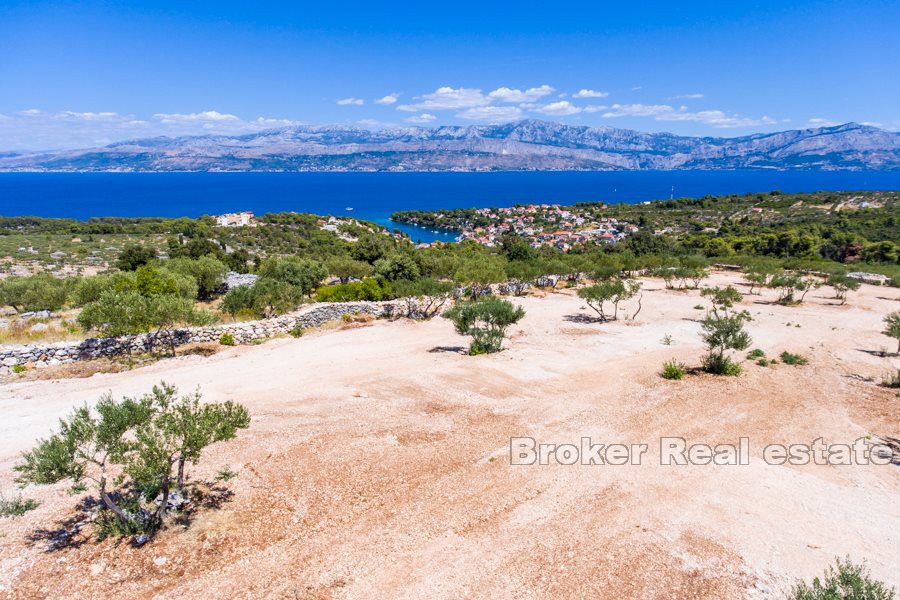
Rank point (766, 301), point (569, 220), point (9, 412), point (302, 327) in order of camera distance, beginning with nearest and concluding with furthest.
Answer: point (9, 412) → point (302, 327) → point (766, 301) → point (569, 220)

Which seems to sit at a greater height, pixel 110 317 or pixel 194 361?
pixel 110 317

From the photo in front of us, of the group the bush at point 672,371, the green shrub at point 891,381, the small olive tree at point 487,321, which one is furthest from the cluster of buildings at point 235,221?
the green shrub at point 891,381

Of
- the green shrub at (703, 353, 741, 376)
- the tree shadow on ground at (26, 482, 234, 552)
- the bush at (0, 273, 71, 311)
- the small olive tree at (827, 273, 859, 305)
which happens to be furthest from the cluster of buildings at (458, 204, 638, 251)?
the tree shadow on ground at (26, 482, 234, 552)

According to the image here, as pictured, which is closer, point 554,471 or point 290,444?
point 554,471

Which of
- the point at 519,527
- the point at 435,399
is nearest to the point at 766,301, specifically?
the point at 435,399

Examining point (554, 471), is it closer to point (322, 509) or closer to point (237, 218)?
point (322, 509)

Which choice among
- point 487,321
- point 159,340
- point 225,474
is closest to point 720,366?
point 487,321

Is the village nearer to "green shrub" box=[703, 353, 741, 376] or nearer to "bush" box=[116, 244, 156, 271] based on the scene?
"bush" box=[116, 244, 156, 271]
